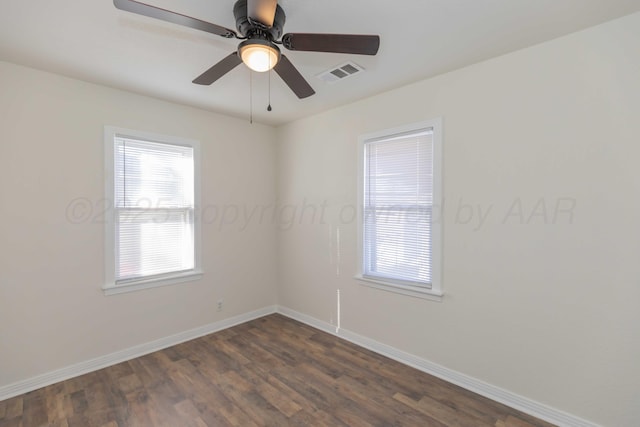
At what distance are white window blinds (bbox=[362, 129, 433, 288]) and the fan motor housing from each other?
1660 mm

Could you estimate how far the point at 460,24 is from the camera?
6.34 ft

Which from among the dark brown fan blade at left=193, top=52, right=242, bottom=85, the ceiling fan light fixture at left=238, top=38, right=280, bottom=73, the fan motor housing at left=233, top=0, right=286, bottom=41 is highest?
the fan motor housing at left=233, top=0, right=286, bottom=41

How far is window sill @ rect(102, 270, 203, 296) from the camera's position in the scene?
115 inches

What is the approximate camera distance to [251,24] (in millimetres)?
1565

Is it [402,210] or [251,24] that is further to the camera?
[402,210]

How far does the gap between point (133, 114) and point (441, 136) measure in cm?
302

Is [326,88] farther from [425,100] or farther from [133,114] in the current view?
[133,114]

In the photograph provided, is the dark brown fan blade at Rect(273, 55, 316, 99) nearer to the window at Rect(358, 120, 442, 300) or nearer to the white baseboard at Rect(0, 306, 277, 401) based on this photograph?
the window at Rect(358, 120, 442, 300)

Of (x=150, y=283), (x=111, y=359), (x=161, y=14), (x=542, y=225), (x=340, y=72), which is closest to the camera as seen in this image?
(x=161, y=14)

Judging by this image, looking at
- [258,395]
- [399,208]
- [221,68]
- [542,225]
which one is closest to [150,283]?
[258,395]

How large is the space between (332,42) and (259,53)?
15.7 inches

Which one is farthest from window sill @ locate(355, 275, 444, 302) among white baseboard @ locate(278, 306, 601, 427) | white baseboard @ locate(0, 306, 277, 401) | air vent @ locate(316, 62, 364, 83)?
air vent @ locate(316, 62, 364, 83)

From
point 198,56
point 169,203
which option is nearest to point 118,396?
point 169,203

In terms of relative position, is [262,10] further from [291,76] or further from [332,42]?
[291,76]
